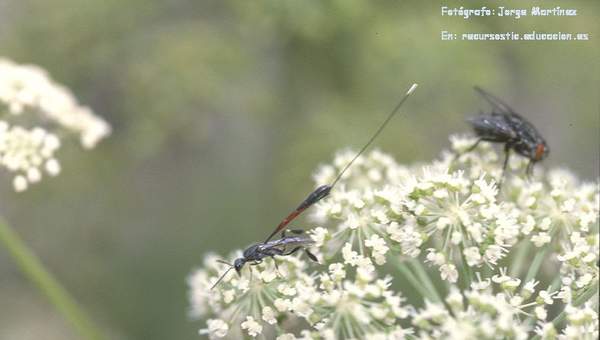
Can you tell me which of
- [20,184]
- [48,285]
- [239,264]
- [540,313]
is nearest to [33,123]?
[20,184]

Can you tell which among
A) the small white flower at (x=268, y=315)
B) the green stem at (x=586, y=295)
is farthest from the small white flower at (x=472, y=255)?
the small white flower at (x=268, y=315)

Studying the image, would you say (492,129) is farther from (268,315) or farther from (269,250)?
(268,315)

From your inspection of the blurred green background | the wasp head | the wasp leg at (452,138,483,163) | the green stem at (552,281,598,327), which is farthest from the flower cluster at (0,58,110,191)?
the green stem at (552,281,598,327)

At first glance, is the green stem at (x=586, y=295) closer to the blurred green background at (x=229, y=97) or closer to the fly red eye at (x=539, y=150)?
the fly red eye at (x=539, y=150)

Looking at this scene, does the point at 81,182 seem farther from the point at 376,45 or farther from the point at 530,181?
the point at 530,181

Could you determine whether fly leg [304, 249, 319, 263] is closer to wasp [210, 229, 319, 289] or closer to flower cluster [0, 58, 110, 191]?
wasp [210, 229, 319, 289]

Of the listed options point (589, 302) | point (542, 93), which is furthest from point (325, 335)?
point (542, 93)
